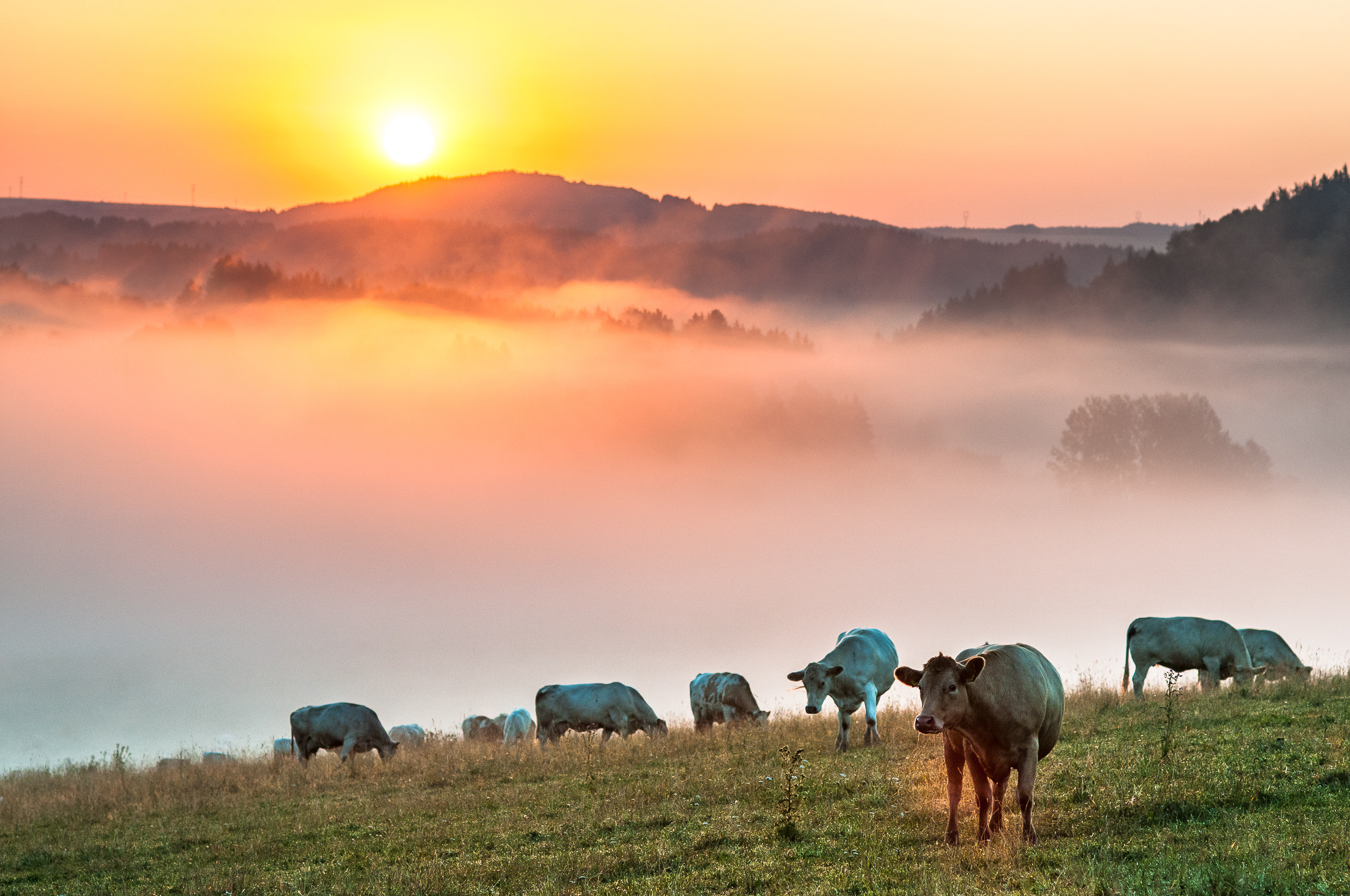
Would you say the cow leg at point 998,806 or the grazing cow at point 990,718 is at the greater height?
the grazing cow at point 990,718

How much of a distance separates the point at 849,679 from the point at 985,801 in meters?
11.4

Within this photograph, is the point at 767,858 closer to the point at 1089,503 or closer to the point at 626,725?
the point at 626,725

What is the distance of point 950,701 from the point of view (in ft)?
43.7

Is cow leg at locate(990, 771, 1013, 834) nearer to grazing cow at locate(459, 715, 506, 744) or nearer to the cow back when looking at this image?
the cow back

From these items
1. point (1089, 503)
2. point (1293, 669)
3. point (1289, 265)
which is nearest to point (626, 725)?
point (1293, 669)

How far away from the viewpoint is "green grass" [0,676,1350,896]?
41.2ft

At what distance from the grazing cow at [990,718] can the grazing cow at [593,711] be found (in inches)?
791

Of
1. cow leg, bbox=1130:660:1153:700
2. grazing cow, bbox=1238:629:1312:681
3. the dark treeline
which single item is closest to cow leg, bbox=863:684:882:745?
cow leg, bbox=1130:660:1153:700

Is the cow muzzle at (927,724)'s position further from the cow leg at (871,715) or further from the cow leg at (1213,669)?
the cow leg at (1213,669)

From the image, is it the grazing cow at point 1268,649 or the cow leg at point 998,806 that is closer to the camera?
the cow leg at point 998,806

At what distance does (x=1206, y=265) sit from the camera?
184375 millimetres

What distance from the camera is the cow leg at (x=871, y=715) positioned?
936 inches

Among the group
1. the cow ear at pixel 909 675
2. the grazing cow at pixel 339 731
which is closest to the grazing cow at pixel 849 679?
the cow ear at pixel 909 675

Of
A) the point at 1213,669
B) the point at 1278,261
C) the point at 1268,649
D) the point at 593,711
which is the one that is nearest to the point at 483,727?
the point at 593,711
